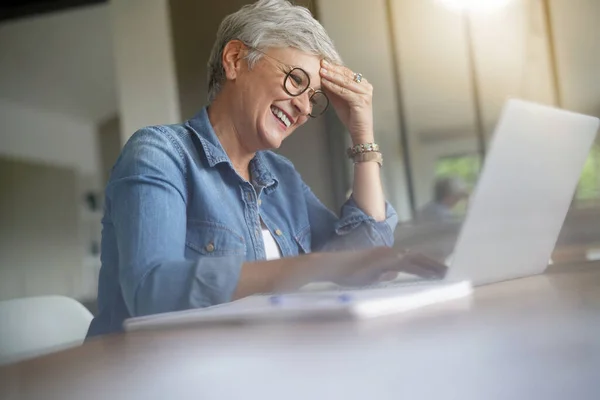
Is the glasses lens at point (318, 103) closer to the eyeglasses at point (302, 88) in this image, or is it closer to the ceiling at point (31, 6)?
the eyeglasses at point (302, 88)

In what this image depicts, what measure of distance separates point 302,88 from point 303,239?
11 centimetres

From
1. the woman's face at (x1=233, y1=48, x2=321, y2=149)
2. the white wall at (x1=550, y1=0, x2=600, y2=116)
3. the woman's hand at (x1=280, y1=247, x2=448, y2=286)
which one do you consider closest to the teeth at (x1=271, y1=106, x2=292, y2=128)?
the woman's face at (x1=233, y1=48, x2=321, y2=149)

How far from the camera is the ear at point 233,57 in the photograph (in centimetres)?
44

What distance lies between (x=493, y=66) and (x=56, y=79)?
0.33m

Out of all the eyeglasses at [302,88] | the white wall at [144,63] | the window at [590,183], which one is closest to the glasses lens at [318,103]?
the eyeglasses at [302,88]

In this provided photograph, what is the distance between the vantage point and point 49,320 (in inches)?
17.1

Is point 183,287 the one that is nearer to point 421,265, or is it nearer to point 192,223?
point 192,223

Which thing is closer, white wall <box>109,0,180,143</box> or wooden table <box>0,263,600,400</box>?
wooden table <box>0,263,600,400</box>

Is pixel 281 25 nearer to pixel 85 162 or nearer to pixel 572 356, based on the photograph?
pixel 85 162

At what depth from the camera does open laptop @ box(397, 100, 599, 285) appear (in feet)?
1.37

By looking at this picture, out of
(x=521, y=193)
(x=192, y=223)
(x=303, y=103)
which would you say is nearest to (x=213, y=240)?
(x=192, y=223)

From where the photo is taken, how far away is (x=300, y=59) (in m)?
0.44

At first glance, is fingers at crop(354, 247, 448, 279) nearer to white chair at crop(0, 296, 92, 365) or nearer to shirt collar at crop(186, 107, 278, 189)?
shirt collar at crop(186, 107, 278, 189)

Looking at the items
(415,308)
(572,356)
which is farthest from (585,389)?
(415,308)
